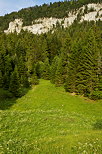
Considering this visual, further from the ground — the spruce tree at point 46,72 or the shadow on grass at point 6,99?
the spruce tree at point 46,72

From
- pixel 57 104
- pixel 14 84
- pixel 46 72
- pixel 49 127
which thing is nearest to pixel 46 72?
pixel 46 72

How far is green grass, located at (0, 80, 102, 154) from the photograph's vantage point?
9733 millimetres

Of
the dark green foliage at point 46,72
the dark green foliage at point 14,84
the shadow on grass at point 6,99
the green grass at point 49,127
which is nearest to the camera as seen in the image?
the green grass at point 49,127

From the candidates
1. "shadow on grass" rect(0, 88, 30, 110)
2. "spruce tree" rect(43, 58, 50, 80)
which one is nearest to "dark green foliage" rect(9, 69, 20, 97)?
"shadow on grass" rect(0, 88, 30, 110)

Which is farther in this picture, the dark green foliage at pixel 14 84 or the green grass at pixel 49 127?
the dark green foliage at pixel 14 84

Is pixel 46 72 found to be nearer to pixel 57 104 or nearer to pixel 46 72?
pixel 46 72

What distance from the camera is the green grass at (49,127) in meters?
9.73

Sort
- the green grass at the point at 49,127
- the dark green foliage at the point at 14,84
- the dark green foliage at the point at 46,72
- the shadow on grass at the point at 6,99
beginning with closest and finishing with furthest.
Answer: the green grass at the point at 49,127, the shadow on grass at the point at 6,99, the dark green foliage at the point at 14,84, the dark green foliage at the point at 46,72

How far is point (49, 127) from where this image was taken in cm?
1931

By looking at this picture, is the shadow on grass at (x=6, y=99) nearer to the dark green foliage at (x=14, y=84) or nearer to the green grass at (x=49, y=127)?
the green grass at (x=49, y=127)

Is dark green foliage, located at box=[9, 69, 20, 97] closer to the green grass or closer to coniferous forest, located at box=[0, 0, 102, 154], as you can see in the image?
coniferous forest, located at box=[0, 0, 102, 154]

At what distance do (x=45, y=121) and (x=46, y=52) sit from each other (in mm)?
78040

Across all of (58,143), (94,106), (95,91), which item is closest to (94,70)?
(95,91)

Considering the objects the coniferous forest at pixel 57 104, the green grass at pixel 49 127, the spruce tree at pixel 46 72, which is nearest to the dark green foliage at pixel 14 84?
the coniferous forest at pixel 57 104
